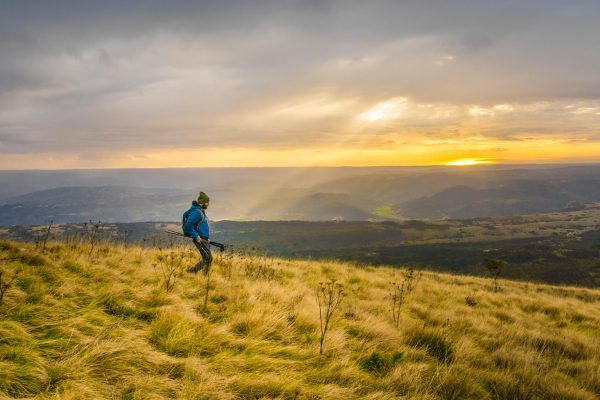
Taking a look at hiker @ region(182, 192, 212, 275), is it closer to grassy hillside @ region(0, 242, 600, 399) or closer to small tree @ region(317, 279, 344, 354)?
grassy hillside @ region(0, 242, 600, 399)

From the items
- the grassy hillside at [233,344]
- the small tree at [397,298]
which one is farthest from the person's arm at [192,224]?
the small tree at [397,298]

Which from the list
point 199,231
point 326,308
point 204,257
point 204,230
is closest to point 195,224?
point 199,231

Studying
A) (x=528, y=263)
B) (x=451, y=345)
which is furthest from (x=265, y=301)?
(x=528, y=263)

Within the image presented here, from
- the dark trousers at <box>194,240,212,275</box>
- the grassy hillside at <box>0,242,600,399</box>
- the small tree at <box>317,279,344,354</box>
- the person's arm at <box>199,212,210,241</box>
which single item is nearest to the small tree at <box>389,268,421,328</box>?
the grassy hillside at <box>0,242,600,399</box>

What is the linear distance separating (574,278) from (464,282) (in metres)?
97.0

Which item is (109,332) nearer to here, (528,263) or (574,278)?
(574,278)

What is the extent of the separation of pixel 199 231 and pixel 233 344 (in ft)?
15.8

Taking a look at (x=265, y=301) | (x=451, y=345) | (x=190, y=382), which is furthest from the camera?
(x=265, y=301)

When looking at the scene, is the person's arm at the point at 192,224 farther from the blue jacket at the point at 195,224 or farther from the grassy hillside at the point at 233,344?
the grassy hillside at the point at 233,344

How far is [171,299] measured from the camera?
19.8ft

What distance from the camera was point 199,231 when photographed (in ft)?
30.0

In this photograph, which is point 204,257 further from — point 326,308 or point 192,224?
point 326,308

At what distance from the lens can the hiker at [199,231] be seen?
345 inches

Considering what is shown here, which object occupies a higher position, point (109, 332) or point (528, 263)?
point (109, 332)
